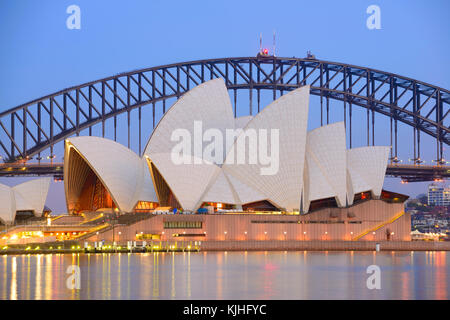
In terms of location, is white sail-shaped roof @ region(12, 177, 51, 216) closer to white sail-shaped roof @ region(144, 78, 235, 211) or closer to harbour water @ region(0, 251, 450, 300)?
white sail-shaped roof @ region(144, 78, 235, 211)

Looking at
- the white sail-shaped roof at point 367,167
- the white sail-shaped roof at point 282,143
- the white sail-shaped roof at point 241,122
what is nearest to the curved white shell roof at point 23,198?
the white sail-shaped roof at point 241,122

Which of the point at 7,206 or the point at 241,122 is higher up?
the point at 241,122

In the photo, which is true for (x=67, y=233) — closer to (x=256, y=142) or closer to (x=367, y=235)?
(x=256, y=142)

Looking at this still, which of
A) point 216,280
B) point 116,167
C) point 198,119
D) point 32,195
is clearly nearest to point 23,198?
point 32,195

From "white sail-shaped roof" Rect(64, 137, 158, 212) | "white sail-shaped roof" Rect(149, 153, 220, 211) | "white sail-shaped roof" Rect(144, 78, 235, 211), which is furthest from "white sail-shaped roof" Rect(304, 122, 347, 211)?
"white sail-shaped roof" Rect(64, 137, 158, 212)

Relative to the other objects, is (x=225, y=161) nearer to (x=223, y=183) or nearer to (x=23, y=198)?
(x=223, y=183)

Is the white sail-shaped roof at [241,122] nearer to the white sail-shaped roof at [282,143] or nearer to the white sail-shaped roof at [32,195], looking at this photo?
the white sail-shaped roof at [282,143]
